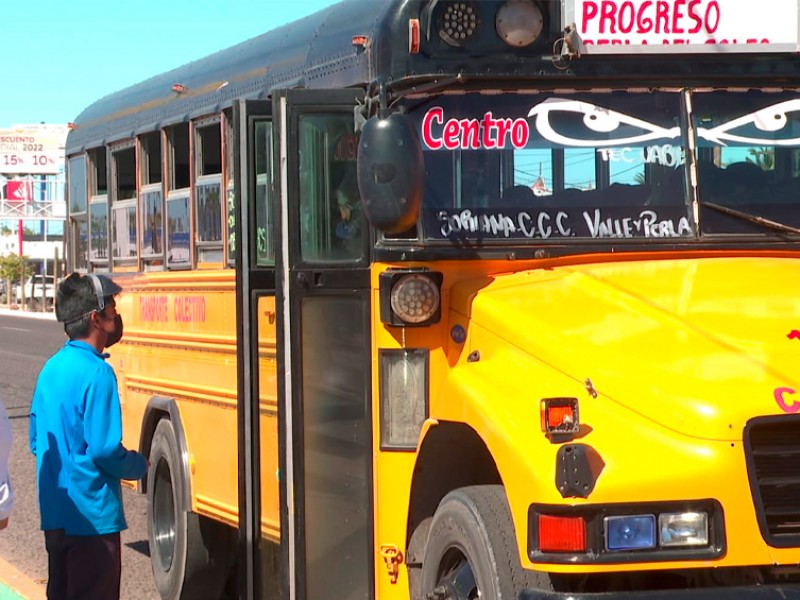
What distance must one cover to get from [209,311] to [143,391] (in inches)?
52.1

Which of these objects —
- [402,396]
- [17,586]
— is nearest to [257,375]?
[402,396]

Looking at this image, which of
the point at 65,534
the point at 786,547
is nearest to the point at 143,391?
the point at 65,534

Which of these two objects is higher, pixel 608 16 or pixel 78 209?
pixel 608 16

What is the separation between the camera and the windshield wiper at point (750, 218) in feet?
15.5

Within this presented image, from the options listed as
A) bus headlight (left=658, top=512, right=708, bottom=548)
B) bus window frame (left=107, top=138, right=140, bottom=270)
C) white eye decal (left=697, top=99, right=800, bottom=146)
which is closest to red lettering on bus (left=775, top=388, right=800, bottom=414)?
bus headlight (left=658, top=512, right=708, bottom=548)

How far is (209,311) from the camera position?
6602 millimetres

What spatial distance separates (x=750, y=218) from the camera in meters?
4.73

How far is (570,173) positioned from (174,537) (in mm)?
3383

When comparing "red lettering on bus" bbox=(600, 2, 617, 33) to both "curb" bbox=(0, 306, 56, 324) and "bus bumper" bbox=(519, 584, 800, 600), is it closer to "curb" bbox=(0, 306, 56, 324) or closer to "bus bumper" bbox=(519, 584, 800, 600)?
"bus bumper" bbox=(519, 584, 800, 600)

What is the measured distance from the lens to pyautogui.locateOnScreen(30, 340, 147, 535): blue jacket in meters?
4.85

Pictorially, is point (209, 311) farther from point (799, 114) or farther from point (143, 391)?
point (799, 114)

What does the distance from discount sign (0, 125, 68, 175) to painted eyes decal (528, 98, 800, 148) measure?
3264 inches

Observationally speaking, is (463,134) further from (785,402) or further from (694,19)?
(785,402)

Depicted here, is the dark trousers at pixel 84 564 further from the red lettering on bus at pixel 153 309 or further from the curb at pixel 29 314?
the curb at pixel 29 314
